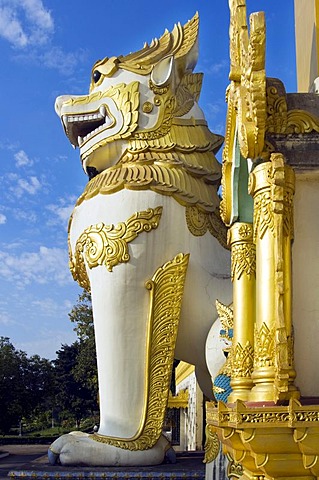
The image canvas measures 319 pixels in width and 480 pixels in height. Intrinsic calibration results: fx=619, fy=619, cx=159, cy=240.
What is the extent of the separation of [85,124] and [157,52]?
5.27 feet

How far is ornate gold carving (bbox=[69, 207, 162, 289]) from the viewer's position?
8.66 meters

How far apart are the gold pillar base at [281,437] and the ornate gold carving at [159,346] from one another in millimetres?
5121

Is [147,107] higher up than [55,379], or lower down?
higher up

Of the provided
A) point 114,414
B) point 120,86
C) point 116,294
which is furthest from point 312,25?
point 114,414

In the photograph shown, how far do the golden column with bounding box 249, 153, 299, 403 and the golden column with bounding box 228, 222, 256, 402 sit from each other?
70 centimetres

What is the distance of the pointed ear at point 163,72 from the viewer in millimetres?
9492

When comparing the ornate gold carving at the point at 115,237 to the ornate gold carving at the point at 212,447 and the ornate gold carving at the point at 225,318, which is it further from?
the ornate gold carving at the point at 212,447

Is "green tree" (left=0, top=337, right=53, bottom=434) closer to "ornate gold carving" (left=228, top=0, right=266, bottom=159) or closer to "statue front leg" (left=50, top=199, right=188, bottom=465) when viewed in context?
"statue front leg" (left=50, top=199, right=188, bottom=465)

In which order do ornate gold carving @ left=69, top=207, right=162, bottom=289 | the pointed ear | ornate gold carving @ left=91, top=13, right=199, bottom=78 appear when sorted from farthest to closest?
1. ornate gold carving @ left=91, top=13, right=199, bottom=78
2. the pointed ear
3. ornate gold carving @ left=69, top=207, right=162, bottom=289

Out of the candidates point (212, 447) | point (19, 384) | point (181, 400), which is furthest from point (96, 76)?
point (19, 384)

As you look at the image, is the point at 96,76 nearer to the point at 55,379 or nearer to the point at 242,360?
the point at 242,360

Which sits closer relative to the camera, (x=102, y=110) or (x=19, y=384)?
(x=102, y=110)

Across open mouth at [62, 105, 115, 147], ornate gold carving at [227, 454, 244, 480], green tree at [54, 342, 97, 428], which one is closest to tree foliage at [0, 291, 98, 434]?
green tree at [54, 342, 97, 428]

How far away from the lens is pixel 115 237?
8.72 metres
